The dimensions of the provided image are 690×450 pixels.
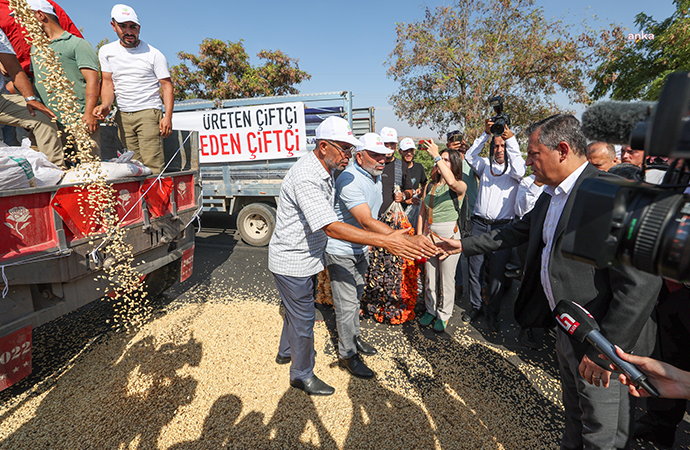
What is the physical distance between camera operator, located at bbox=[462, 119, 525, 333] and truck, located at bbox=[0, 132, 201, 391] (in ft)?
10.3

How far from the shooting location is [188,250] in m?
3.75

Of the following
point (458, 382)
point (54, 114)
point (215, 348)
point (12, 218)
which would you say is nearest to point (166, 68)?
point (54, 114)

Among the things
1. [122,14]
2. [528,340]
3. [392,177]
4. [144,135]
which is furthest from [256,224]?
[528,340]

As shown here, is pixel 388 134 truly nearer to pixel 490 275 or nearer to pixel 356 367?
pixel 490 275

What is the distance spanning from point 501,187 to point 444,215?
66 centimetres

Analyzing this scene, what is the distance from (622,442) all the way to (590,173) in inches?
48.0

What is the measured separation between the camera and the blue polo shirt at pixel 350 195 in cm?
254

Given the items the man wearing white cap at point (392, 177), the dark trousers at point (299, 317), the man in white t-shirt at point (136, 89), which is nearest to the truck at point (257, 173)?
the man wearing white cap at point (392, 177)

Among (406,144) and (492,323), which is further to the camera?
(406,144)

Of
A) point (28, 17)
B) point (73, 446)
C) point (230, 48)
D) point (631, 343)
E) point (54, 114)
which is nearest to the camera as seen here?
point (631, 343)

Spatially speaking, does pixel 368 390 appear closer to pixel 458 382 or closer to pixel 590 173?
pixel 458 382

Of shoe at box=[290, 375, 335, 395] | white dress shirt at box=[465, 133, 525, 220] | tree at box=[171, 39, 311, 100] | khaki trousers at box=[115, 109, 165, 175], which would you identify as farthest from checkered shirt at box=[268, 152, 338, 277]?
tree at box=[171, 39, 311, 100]

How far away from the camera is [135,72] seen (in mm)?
3650

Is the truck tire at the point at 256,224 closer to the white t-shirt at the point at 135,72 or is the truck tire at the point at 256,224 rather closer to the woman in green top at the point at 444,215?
the white t-shirt at the point at 135,72
